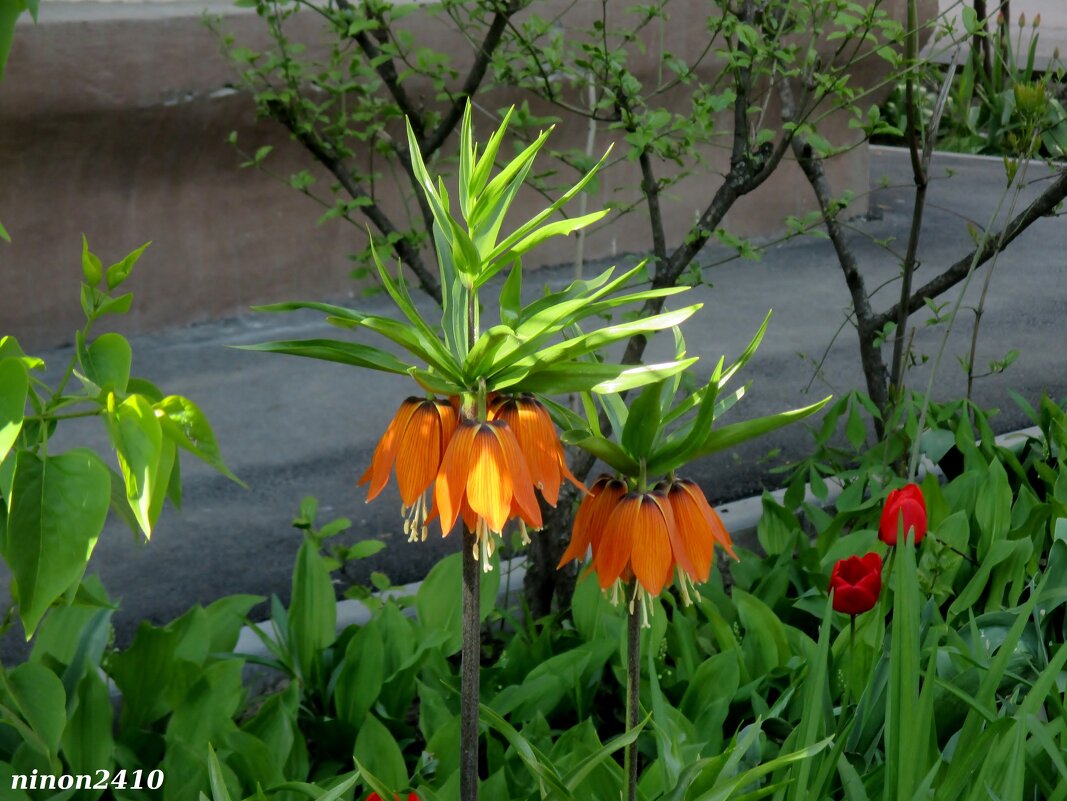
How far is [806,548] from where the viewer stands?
10.4 feet

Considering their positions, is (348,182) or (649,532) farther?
(348,182)

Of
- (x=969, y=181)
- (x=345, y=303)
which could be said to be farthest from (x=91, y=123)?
(x=969, y=181)

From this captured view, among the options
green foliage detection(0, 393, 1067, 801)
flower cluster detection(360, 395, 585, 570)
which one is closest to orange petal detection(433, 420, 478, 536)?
flower cluster detection(360, 395, 585, 570)

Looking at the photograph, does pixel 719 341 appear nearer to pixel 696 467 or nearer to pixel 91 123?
pixel 696 467

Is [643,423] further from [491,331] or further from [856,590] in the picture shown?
[856,590]

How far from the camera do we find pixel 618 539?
1.40 meters

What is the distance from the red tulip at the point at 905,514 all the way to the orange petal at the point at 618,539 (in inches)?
34.1

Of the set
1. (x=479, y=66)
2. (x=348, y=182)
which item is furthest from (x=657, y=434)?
(x=348, y=182)

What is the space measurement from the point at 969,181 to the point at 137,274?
6796 mm

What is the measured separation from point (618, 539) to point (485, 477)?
19 centimetres

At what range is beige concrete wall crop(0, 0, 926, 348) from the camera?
18.4 feet

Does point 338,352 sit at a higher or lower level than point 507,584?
higher

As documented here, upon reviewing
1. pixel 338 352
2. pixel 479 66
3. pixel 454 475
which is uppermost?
pixel 479 66

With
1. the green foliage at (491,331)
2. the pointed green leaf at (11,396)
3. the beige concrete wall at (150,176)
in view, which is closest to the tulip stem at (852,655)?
the green foliage at (491,331)
